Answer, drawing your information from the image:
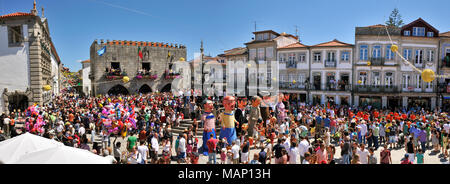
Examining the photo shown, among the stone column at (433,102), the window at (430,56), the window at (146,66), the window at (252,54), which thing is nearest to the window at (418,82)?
the stone column at (433,102)

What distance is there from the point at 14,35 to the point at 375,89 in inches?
1315

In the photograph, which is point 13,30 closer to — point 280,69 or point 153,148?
point 153,148

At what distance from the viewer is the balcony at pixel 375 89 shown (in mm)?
26922

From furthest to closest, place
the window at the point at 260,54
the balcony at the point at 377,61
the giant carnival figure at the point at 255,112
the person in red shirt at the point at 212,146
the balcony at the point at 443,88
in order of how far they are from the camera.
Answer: the window at the point at 260,54
the balcony at the point at 377,61
the balcony at the point at 443,88
the giant carnival figure at the point at 255,112
the person in red shirt at the point at 212,146

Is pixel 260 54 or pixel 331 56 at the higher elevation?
pixel 260 54

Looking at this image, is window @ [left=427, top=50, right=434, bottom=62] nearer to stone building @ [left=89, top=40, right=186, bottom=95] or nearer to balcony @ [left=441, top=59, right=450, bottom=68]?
balcony @ [left=441, top=59, right=450, bottom=68]

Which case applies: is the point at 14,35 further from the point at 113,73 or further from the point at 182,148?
the point at 182,148

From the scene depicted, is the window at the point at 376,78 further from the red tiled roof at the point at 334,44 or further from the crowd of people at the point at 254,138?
the crowd of people at the point at 254,138

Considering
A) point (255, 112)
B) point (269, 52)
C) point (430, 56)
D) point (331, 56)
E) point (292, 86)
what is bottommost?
point (255, 112)

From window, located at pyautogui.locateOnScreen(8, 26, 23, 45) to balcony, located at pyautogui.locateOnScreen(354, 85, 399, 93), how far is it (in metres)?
31.1

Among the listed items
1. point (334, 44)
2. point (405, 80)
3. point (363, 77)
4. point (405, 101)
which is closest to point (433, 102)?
point (405, 101)

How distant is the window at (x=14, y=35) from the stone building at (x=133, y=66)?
1328cm

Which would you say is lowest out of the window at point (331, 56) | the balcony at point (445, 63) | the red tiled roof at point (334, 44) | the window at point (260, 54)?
the balcony at point (445, 63)

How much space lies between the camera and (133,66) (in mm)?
36531
